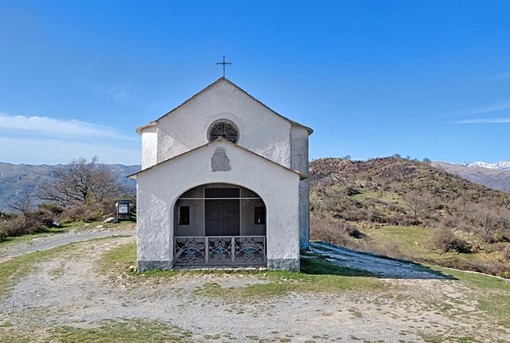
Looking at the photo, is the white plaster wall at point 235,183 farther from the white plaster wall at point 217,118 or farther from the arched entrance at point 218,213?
the white plaster wall at point 217,118

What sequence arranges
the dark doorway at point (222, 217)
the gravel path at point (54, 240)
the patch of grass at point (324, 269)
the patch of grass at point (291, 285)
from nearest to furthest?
the patch of grass at point (291, 285) → the patch of grass at point (324, 269) → the dark doorway at point (222, 217) → the gravel path at point (54, 240)

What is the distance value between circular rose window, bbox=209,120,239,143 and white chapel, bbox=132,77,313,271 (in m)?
0.04

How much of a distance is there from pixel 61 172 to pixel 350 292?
41923mm

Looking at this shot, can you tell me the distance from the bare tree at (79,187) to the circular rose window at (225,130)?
2708 cm

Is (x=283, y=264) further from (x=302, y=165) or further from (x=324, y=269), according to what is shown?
(x=302, y=165)

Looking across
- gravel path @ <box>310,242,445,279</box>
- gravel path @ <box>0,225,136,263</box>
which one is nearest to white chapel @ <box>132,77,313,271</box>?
gravel path @ <box>310,242,445,279</box>

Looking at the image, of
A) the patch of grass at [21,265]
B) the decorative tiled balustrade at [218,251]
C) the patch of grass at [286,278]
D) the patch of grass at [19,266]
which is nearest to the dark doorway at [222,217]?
the decorative tiled balustrade at [218,251]

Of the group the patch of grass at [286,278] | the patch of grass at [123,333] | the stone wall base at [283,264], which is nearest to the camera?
the patch of grass at [123,333]

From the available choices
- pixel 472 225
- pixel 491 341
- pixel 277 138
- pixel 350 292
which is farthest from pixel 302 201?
pixel 472 225

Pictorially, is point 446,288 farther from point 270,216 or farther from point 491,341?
point 270,216

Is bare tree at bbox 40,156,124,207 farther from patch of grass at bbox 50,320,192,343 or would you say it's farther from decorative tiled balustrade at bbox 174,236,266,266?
patch of grass at bbox 50,320,192,343

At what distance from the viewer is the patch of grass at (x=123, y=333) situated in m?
8.22

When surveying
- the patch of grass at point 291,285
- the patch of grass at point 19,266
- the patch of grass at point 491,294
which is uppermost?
the patch of grass at point 19,266

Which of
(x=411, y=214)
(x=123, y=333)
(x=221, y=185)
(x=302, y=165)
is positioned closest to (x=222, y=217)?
(x=221, y=185)
